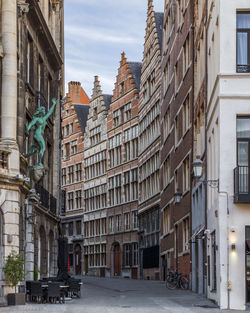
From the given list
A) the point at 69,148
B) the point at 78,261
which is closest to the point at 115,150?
the point at 69,148

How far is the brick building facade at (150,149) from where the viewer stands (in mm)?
58594

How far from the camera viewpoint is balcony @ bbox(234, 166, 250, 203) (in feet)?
76.5

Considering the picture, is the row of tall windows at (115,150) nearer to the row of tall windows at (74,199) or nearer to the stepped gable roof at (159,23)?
the row of tall windows at (74,199)

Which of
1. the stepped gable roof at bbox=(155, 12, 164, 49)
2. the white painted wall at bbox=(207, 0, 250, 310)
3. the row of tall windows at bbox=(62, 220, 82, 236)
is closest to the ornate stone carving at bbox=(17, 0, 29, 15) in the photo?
the white painted wall at bbox=(207, 0, 250, 310)

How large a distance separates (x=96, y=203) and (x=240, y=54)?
181 ft

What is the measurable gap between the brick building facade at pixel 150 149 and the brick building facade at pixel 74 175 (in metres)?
17.8

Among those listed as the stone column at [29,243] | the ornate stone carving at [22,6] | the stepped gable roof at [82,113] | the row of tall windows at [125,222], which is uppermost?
the stepped gable roof at [82,113]

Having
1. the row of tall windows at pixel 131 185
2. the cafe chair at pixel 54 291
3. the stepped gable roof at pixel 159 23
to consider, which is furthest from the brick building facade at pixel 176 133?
the row of tall windows at pixel 131 185

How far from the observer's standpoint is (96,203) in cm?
7881

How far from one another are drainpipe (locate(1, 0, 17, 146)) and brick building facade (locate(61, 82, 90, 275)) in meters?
55.4

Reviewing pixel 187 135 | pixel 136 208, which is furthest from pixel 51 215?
pixel 136 208

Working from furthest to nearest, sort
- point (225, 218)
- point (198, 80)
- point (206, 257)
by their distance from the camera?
1. point (198, 80)
2. point (206, 257)
3. point (225, 218)

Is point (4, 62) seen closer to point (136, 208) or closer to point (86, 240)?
point (136, 208)

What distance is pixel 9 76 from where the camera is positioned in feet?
87.6
